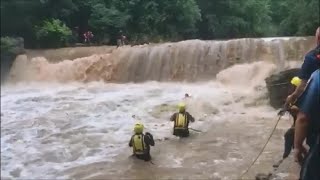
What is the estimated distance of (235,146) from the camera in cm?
341

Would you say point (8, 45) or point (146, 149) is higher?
point (8, 45)

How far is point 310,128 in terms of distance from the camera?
38.7 inches

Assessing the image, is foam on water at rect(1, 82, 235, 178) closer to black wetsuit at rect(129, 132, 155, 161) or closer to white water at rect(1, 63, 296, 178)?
white water at rect(1, 63, 296, 178)

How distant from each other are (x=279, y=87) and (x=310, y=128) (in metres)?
3.92

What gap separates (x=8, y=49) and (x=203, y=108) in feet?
13.7

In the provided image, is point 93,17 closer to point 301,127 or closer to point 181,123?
point 301,127

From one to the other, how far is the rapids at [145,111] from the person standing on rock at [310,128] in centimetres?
54

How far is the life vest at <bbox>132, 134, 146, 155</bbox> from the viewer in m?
3.01

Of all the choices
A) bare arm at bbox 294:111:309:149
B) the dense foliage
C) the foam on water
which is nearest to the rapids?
the foam on water

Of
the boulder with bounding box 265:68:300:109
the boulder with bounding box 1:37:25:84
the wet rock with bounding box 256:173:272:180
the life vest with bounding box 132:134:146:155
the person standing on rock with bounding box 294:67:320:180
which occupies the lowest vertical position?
the wet rock with bounding box 256:173:272:180

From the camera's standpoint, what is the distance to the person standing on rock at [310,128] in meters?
0.96

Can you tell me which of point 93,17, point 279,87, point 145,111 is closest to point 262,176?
point 93,17

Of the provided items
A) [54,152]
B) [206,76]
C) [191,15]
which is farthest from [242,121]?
[54,152]

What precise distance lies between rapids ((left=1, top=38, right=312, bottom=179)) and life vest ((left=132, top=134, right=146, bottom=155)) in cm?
7
